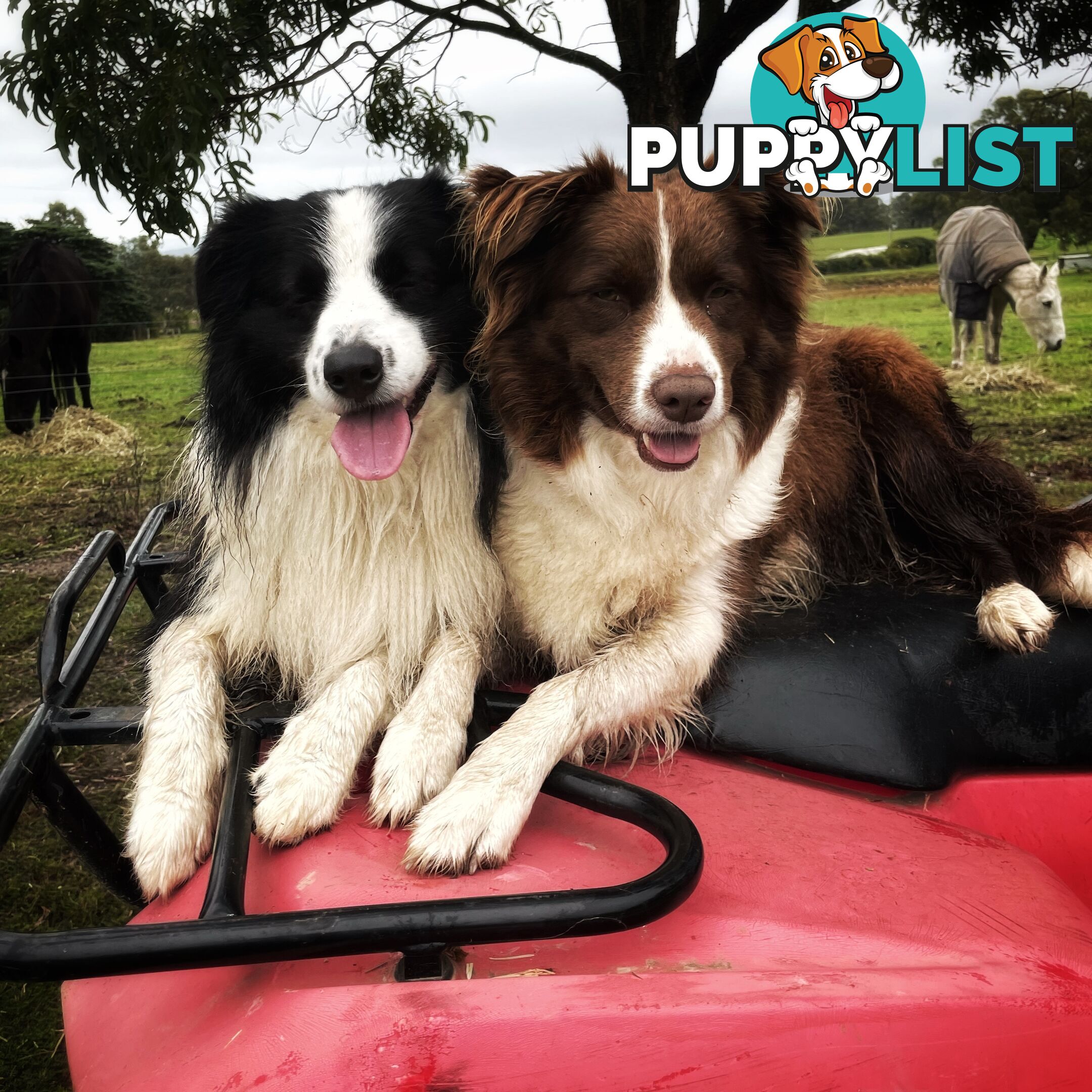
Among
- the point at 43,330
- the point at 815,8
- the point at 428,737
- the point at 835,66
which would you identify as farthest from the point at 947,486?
the point at 43,330

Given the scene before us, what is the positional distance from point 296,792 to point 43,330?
5719mm

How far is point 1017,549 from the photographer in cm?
224

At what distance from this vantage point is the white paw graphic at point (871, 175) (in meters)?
2.61

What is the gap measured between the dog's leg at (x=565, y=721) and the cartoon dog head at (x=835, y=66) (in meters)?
1.60

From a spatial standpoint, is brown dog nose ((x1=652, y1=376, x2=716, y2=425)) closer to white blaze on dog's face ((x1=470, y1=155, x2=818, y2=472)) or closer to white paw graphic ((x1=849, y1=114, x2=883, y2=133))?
white blaze on dog's face ((x1=470, y1=155, x2=818, y2=472))

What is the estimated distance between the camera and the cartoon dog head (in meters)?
2.68

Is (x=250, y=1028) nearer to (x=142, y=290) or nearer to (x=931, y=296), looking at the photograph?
(x=142, y=290)

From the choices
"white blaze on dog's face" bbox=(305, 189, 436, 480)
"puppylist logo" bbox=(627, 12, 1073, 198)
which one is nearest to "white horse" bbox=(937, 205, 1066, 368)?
"puppylist logo" bbox=(627, 12, 1073, 198)

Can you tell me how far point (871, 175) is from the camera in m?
2.64

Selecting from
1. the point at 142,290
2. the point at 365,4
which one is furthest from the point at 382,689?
the point at 142,290

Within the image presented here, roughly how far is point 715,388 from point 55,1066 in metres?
2.24

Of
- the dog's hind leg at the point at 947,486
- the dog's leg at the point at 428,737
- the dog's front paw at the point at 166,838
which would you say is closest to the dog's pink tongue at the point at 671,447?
the dog's leg at the point at 428,737

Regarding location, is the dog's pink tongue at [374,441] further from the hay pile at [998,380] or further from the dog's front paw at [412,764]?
the hay pile at [998,380]

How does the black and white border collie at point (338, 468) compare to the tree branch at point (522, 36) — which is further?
the tree branch at point (522, 36)
